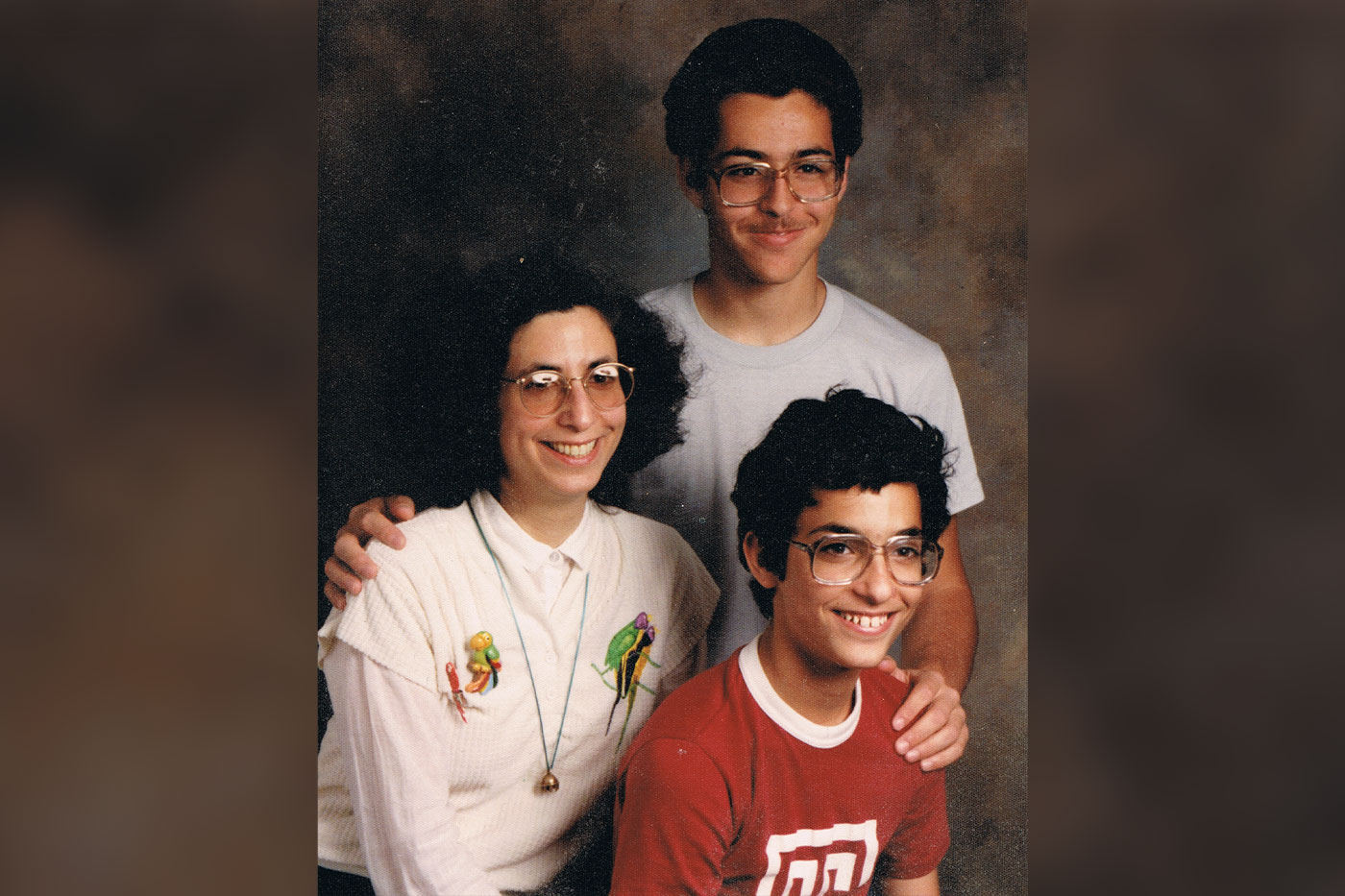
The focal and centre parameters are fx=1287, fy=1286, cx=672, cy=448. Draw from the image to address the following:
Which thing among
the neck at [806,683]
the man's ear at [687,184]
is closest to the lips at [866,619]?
the neck at [806,683]

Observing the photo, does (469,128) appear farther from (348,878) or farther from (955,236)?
(348,878)

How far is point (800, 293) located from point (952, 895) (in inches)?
56.3

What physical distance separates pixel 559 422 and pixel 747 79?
2.78 feet

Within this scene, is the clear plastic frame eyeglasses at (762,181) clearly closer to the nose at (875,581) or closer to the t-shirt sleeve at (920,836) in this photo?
the nose at (875,581)

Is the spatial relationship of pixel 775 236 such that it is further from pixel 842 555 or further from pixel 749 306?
pixel 842 555

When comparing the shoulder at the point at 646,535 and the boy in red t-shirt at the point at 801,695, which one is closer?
the boy in red t-shirt at the point at 801,695

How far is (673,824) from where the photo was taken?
2578 mm

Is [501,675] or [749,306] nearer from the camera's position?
[501,675]

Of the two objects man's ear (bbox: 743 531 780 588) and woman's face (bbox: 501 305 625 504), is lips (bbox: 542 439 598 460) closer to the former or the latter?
woman's face (bbox: 501 305 625 504)

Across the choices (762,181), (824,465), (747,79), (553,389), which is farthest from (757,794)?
(747,79)

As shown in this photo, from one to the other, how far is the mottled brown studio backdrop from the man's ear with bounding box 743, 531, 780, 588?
1.71ft

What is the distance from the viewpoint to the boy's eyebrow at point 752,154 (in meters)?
2.75

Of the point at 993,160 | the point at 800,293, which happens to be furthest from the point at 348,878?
the point at 993,160

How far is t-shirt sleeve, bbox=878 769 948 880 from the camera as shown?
2818mm
